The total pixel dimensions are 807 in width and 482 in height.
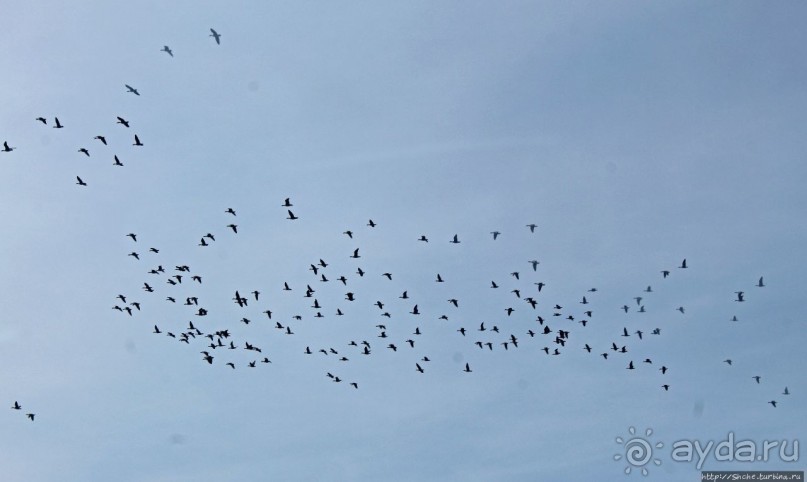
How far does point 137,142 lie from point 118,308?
1162 inches

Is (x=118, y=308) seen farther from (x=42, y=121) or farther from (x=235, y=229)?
(x=42, y=121)

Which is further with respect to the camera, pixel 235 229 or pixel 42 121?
pixel 235 229

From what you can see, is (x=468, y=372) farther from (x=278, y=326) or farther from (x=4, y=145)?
(x=4, y=145)

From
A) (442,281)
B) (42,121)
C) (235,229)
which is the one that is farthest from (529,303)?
(42,121)

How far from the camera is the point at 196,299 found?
164875 mm

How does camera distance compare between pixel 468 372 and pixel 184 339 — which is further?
Answer: pixel 468 372

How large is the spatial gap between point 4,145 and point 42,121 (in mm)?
7845

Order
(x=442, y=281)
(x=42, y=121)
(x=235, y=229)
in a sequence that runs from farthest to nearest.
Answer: (x=442, y=281), (x=235, y=229), (x=42, y=121)

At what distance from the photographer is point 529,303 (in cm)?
17675

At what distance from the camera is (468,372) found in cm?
18375

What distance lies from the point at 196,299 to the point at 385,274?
84.6 feet

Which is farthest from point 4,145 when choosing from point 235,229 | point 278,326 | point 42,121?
point 278,326

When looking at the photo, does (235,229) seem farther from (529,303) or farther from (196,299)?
(529,303)

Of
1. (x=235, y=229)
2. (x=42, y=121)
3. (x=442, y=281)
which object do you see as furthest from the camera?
(x=442, y=281)
